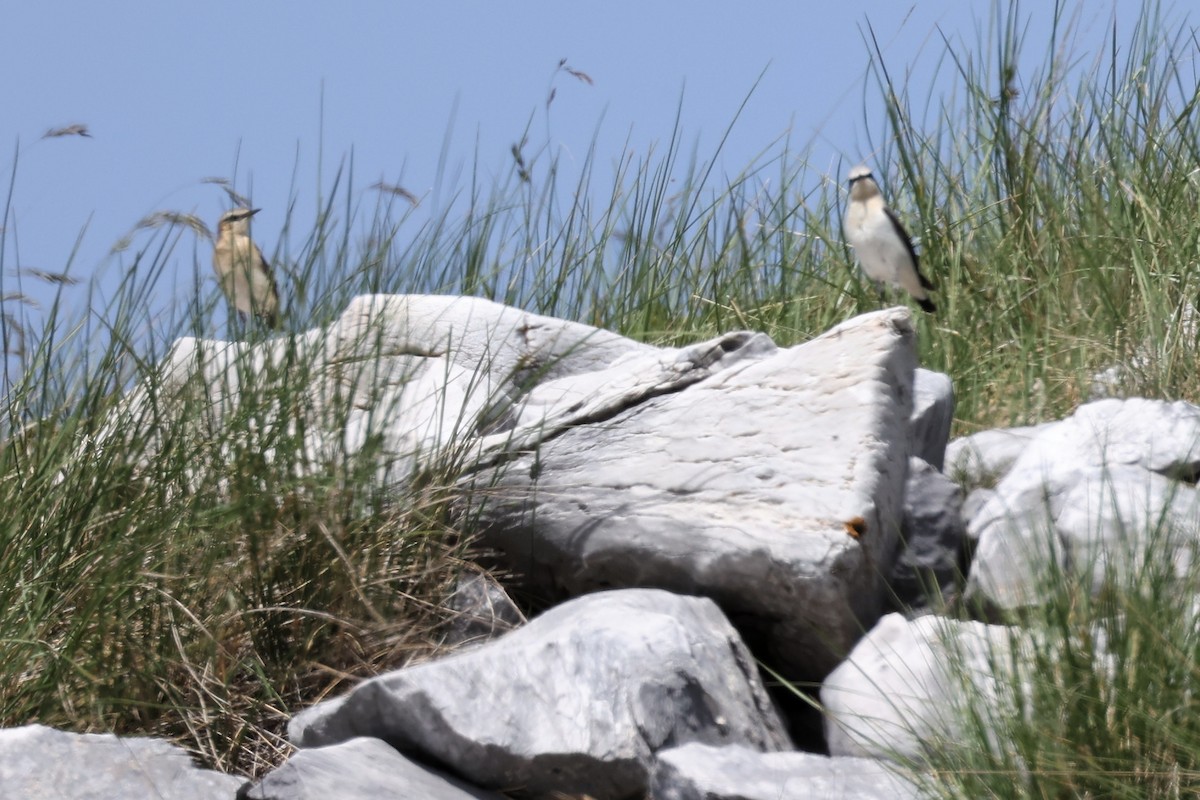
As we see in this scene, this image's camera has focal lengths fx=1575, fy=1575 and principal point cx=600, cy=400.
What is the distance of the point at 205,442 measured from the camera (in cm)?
320

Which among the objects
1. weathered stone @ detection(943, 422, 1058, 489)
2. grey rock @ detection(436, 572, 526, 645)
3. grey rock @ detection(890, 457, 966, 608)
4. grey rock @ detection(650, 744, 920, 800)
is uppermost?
weathered stone @ detection(943, 422, 1058, 489)

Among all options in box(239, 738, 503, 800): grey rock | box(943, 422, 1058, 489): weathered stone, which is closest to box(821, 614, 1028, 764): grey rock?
box(239, 738, 503, 800): grey rock

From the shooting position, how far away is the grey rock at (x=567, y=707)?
2.54m

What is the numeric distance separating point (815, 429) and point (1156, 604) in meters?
1.01

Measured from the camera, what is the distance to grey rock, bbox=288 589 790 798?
2.54 m

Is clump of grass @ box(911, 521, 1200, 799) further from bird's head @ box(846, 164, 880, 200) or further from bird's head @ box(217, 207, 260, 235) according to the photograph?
bird's head @ box(846, 164, 880, 200)

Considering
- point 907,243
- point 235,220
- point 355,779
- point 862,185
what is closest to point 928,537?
point 355,779

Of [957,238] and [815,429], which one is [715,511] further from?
[957,238]

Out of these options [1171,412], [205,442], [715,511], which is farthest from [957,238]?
[205,442]

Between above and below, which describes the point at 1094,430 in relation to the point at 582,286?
below

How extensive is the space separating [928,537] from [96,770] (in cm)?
168

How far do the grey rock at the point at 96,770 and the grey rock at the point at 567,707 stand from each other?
0.23m

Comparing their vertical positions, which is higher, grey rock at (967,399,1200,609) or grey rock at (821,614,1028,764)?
grey rock at (967,399,1200,609)

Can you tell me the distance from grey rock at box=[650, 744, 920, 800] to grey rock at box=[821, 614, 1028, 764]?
0.05 m
